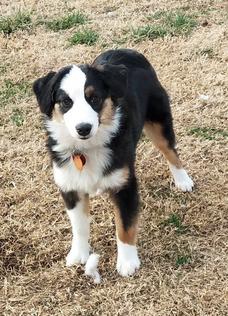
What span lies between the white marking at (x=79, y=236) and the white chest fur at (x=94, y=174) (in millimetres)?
238

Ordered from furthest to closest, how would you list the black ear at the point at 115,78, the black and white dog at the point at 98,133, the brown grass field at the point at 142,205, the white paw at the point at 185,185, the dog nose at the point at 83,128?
the white paw at the point at 185,185 → the brown grass field at the point at 142,205 → the black ear at the point at 115,78 → the black and white dog at the point at 98,133 → the dog nose at the point at 83,128

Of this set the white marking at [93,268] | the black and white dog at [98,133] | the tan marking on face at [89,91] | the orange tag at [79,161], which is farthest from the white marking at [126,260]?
the tan marking on face at [89,91]

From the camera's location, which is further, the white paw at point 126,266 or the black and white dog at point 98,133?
the white paw at point 126,266

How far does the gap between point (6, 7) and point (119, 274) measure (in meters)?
4.86

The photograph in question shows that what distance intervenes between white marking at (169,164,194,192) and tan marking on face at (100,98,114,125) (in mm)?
1153

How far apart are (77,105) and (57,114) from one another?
21 centimetres

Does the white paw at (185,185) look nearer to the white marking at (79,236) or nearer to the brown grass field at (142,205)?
the brown grass field at (142,205)

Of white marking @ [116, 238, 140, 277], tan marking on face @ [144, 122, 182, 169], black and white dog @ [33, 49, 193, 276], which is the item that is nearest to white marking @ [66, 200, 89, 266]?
black and white dog @ [33, 49, 193, 276]

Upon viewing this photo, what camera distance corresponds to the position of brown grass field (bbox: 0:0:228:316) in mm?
3412

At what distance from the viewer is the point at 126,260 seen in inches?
140

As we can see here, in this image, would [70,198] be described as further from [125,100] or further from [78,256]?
[125,100]

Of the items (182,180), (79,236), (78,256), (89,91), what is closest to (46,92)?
(89,91)

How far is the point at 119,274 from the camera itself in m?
3.57

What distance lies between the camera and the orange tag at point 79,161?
326 centimetres
